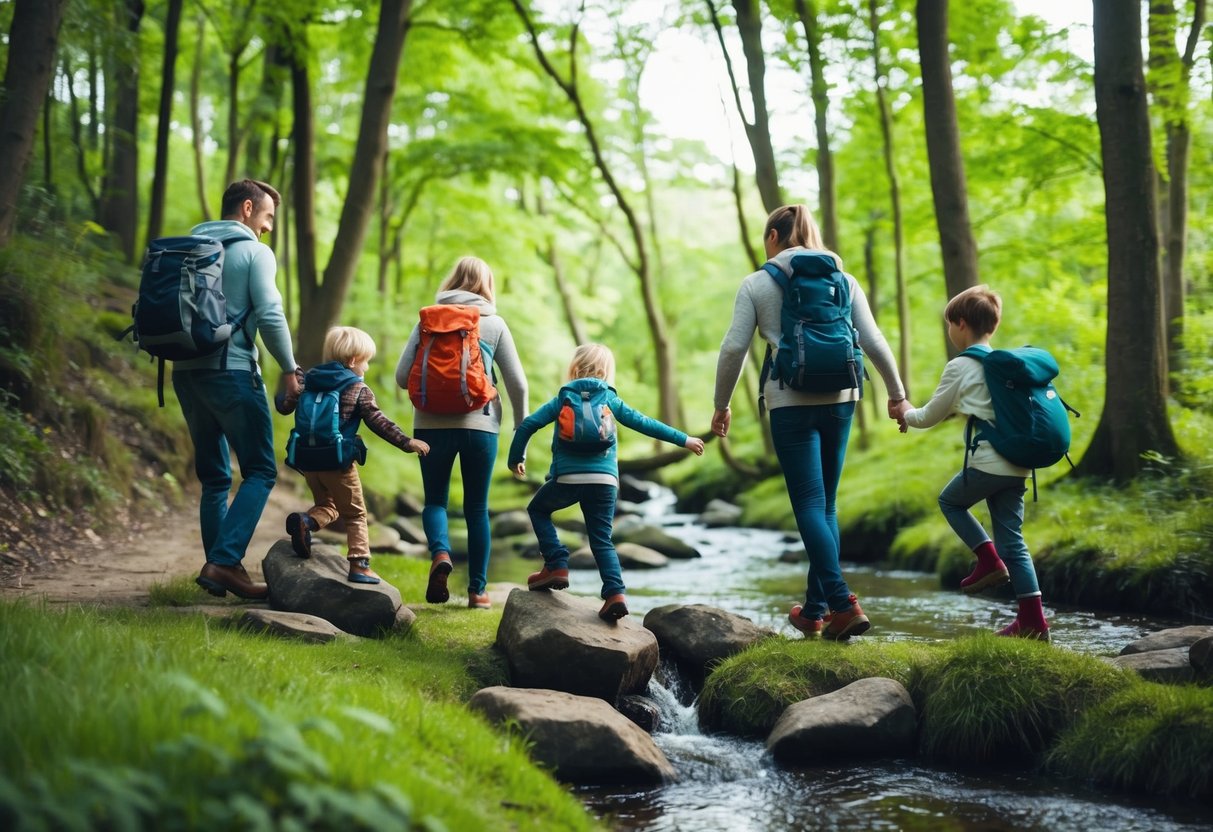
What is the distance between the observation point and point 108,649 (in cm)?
383

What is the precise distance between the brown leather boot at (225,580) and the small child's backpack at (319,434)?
0.74 m

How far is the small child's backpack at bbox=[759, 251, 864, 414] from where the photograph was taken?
5.52 m

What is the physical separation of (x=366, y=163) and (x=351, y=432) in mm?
7989

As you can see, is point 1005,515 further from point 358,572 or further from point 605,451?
point 358,572

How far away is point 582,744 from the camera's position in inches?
177

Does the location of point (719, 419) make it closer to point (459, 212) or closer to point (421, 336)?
point (421, 336)

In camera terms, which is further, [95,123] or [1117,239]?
[95,123]

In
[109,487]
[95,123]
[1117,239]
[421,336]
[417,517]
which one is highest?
[95,123]

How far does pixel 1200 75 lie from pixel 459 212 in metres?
16.9

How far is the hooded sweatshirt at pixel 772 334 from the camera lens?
18.7 feet

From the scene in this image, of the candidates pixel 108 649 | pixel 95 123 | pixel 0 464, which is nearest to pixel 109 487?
pixel 0 464

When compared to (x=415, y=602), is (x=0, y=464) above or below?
above

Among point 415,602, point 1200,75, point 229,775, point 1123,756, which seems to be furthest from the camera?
point 1200,75

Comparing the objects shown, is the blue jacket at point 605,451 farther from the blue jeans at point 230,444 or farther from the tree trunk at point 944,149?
the tree trunk at point 944,149
